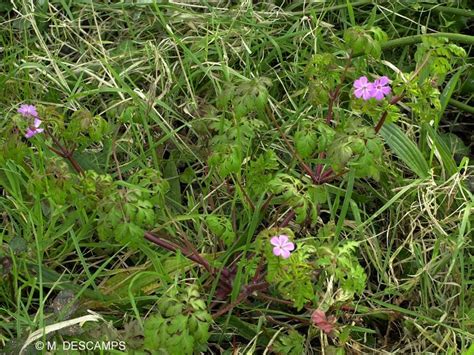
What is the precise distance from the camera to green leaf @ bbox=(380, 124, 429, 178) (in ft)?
6.70

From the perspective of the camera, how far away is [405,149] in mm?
2068

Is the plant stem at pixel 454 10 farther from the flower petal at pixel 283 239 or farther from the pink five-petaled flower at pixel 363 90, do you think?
the flower petal at pixel 283 239

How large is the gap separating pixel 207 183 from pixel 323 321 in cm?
46

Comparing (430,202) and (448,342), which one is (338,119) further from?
(448,342)

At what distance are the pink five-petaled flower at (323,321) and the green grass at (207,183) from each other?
38 millimetres

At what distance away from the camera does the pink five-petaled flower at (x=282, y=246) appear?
1.56 metres

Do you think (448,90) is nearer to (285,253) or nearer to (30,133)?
(285,253)

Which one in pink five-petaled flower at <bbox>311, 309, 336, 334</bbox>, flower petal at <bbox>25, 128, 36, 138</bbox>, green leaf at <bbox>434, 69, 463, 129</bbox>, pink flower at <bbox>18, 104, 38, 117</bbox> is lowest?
pink five-petaled flower at <bbox>311, 309, 336, 334</bbox>

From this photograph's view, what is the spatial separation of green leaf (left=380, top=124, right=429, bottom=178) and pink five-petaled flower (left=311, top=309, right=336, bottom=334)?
48 cm

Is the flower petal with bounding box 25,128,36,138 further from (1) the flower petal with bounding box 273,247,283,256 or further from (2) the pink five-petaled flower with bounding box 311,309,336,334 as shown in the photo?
(2) the pink five-petaled flower with bounding box 311,309,336,334

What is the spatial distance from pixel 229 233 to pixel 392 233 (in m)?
0.46

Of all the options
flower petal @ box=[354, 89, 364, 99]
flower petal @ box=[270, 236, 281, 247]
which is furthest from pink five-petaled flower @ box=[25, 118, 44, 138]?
flower petal @ box=[354, 89, 364, 99]

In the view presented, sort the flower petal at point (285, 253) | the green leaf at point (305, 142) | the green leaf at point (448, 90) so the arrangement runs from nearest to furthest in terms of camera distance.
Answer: the flower petal at point (285, 253) < the green leaf at point (305, 142) < the green leaf at point (448, 90)

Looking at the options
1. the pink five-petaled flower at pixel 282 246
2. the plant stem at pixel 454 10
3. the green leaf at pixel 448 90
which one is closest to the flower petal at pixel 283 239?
the pink five-petaled flower at pixel 282 246
